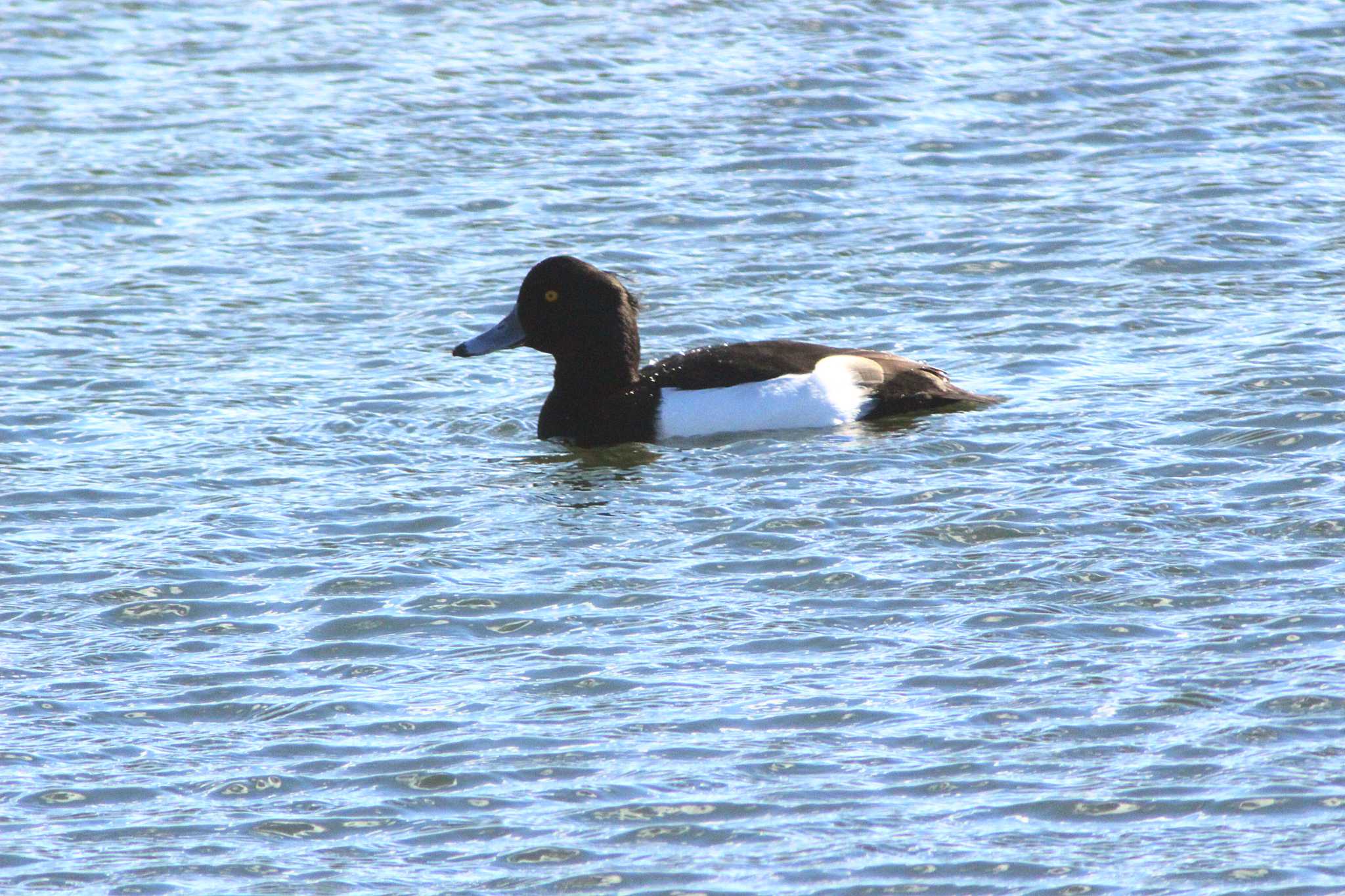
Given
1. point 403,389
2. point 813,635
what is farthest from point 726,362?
point 813,635

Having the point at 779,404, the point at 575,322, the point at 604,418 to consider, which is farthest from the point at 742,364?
the point at 575,322

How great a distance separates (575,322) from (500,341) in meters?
0.44

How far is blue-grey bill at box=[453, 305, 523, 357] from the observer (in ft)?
35.1

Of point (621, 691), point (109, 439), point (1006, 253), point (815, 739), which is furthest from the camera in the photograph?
point (1006, 253)

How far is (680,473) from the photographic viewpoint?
31.6 ft

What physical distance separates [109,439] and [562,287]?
237 centimetres

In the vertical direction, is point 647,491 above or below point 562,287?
below

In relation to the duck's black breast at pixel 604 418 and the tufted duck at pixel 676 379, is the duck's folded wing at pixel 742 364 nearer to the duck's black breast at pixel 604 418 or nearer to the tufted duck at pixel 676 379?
the tufted duck at pixel 676 379

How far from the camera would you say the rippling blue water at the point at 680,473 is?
619 cm

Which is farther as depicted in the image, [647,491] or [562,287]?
[562,287]

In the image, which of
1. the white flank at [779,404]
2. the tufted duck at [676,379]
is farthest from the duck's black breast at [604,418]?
the white flank at [779,404]

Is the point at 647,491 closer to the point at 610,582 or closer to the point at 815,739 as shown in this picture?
the point at 610,582

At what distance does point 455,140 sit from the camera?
49.4 ft

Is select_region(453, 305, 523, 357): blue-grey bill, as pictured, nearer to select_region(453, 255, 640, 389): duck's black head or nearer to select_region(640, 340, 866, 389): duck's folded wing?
select_region(453, 255, 640, 389): duck's black head
